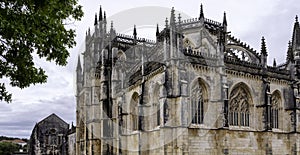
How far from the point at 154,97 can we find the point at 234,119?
20.8 ft

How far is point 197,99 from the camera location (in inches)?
1014

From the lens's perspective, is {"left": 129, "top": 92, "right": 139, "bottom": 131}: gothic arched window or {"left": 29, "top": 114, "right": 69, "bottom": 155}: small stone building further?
{"left": 29, "top": 114, "right": 69, "bottom": 155}: small stone building

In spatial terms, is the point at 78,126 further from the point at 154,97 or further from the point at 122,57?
the point at 154,97

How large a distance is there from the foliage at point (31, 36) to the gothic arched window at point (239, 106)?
20184mm

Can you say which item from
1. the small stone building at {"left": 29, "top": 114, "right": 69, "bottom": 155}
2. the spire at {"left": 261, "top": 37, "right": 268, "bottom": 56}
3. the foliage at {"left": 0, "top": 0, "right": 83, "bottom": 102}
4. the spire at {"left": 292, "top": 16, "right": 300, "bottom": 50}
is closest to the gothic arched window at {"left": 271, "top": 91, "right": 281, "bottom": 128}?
the spire at {"left": 261, "top": 37, "right": 268, "bottom": 56}

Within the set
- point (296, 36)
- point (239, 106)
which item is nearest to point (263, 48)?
point (239, 106)

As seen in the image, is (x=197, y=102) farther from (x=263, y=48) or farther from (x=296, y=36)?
(x=296, y=36)

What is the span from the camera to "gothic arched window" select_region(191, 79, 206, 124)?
2522cm

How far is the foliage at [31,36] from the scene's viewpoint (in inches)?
308

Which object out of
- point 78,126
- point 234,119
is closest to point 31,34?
point 234,119

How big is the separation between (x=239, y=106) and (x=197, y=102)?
4299 millimetres

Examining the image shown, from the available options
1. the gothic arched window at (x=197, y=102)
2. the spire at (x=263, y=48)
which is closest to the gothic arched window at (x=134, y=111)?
the gothic arched window at (x=197, y=102)

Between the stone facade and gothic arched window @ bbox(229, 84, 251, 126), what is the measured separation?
0.08m

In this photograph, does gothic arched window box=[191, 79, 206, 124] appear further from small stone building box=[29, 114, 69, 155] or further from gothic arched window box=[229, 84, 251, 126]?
small stone building box=[29, 114, 69, 155]
